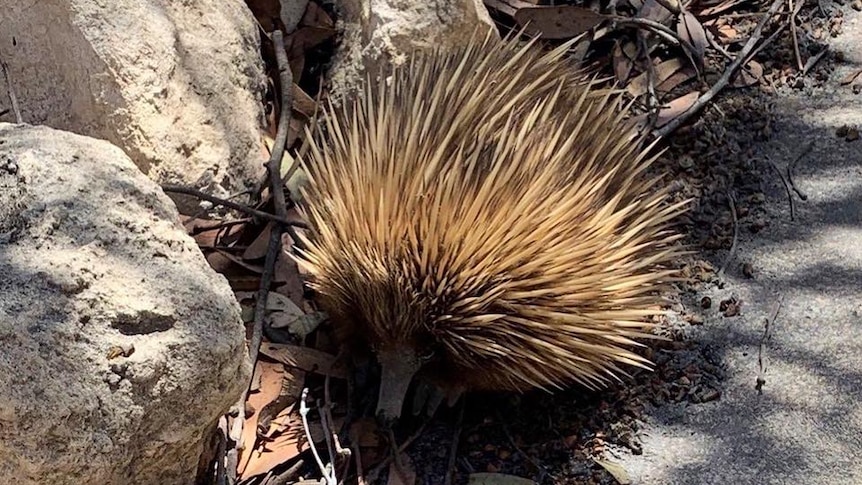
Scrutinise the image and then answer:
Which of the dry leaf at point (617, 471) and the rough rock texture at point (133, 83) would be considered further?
the rough rock texture at point (133, 83)

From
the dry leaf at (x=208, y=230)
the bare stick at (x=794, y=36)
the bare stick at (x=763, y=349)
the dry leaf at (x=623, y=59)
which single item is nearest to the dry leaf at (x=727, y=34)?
the bare stick at (x=794, y=36)

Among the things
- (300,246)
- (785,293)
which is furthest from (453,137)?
(785,293)

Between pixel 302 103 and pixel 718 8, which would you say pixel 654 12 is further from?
pixel 302 103

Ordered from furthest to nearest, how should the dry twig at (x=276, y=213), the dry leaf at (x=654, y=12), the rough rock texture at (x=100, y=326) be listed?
1. the dry leaf at (x=654, y=12)
2. the dry twig at (x=276, y=213)
3. the rough rock texture at (x=100, y=326)

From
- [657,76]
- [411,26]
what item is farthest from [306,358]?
[657,76]

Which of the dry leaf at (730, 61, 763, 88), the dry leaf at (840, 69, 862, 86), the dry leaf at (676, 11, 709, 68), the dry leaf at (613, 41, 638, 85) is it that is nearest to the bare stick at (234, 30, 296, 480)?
the dry leaf at (613, 41, 638, 85)

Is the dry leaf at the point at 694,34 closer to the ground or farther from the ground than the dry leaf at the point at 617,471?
farther from the ground

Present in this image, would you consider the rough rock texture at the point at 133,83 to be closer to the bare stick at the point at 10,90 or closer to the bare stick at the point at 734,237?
the bare stick at the point at 10,90
